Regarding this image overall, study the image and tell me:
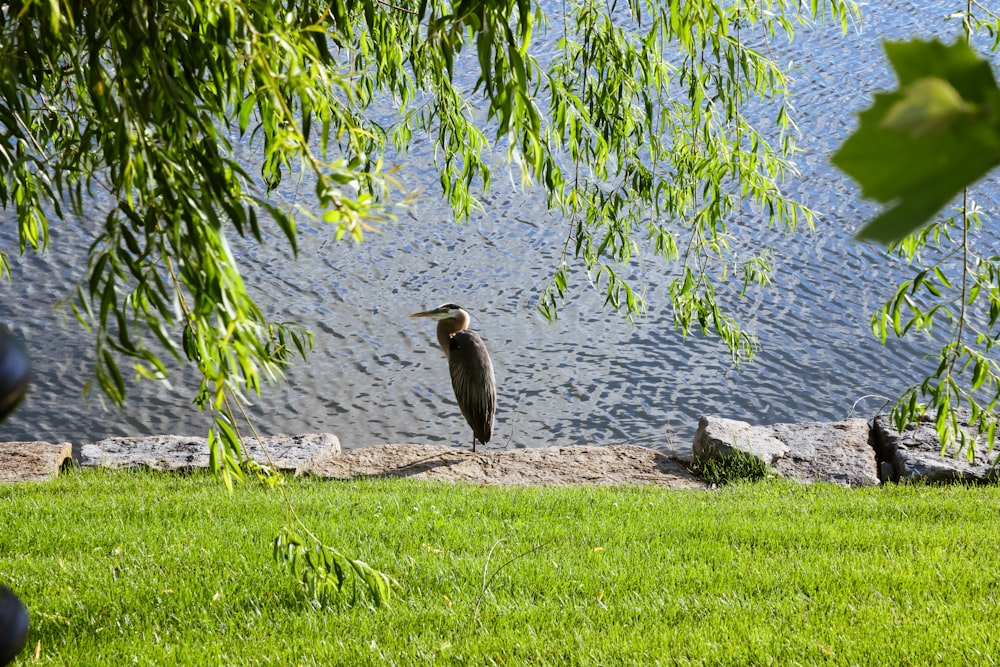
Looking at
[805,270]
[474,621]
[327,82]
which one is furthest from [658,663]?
[805,270]

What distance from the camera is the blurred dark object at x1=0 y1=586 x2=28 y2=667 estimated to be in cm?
95

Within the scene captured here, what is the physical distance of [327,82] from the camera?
7.02 ft

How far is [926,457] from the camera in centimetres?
637

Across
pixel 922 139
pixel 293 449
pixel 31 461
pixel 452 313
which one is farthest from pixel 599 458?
pixel 922 139

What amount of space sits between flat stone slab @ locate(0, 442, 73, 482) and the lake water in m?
1.23

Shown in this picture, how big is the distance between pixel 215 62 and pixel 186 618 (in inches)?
93.4

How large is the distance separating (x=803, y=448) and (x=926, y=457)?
0.83m

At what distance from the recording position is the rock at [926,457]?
6.11 meters

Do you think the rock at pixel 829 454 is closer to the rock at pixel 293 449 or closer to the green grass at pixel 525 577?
the green grass at pixel 525 577

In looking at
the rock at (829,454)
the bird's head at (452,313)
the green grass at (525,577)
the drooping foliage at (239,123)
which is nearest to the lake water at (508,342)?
the bird's head at (452,313)

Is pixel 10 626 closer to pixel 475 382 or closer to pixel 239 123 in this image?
pixel 239 123

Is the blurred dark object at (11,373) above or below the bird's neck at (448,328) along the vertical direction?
above

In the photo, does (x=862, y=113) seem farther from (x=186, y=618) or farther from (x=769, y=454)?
(x=769, y=454)

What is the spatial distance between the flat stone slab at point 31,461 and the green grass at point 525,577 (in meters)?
0.60
